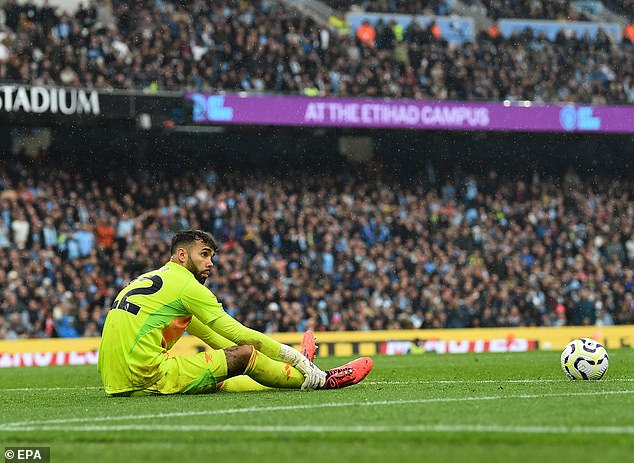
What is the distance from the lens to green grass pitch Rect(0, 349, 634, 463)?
6176mm

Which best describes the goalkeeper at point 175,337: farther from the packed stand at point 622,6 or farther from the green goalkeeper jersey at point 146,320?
the packed stand at point 622,6

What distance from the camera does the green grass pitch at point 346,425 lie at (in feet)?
20.3

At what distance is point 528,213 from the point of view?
33438mm

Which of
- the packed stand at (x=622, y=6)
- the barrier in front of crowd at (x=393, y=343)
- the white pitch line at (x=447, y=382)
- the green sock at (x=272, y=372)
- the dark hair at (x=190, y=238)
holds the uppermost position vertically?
the packed stand at (x=622, y=6)

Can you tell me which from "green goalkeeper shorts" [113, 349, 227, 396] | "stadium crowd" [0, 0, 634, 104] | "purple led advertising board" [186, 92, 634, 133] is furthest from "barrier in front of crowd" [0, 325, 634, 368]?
"green goalkeeper shorts" [113, 349, 227, 396]

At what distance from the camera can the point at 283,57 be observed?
31062 mm

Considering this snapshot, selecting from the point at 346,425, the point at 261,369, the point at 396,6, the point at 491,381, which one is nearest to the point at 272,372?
the point at 261,369

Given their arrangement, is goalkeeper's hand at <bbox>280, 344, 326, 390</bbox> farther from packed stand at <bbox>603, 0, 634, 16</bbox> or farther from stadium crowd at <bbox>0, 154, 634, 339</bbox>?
packed stand at <bbox>603, 0, 634, 16</bbox>

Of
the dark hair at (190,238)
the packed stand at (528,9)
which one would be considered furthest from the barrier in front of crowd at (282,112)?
the dark hair at (190,238)

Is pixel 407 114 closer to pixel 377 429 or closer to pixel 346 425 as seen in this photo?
pixel 346 425

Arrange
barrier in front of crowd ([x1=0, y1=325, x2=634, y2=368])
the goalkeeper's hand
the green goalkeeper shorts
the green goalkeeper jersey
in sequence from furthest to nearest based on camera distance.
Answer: barrier in front of crowd ([x1=0, y1=325, x2=634, y2=368]), the goalkeeper's hand, the green goalkeeper shorts, the green goalkeeper jersey

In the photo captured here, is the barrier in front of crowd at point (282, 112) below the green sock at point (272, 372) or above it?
above
